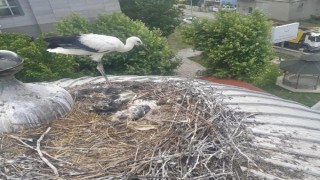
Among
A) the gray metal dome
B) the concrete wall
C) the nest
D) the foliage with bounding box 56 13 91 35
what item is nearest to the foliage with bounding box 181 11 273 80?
the foliage with bounding box 56 13 91 35

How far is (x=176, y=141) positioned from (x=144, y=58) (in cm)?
1353

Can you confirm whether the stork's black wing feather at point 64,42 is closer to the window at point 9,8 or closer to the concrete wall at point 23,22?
the concrete wall at point 23,22

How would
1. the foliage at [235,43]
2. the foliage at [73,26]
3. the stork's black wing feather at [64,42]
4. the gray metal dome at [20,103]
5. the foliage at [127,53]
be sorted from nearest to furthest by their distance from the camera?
the gray metal dome at [20,103]
the stork's black wing feather at [64,42]
the foliage at [127,53]
the foliage at [73,26]
the foliage at [235,43]

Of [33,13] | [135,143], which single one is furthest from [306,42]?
[135,143]

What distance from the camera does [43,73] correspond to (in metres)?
14.2

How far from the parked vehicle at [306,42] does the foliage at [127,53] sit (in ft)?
64.6

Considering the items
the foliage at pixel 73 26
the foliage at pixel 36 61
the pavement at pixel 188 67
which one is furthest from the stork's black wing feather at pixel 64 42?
the pavement at pixel 188 67

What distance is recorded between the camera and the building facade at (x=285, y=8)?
42.8 metres

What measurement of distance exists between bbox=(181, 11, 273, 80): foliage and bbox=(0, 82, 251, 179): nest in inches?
584

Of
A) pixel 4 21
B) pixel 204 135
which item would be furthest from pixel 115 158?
pixel 4 21

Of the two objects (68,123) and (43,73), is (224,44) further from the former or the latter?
(68,123)

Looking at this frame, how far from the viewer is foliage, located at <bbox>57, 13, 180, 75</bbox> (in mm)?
17422

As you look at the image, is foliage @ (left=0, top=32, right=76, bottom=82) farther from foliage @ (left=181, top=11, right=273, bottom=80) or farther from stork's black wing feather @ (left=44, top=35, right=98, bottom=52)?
foliage @ (left=181, top=11, right=273, bottom=80)

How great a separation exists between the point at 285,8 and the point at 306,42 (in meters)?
10.5
